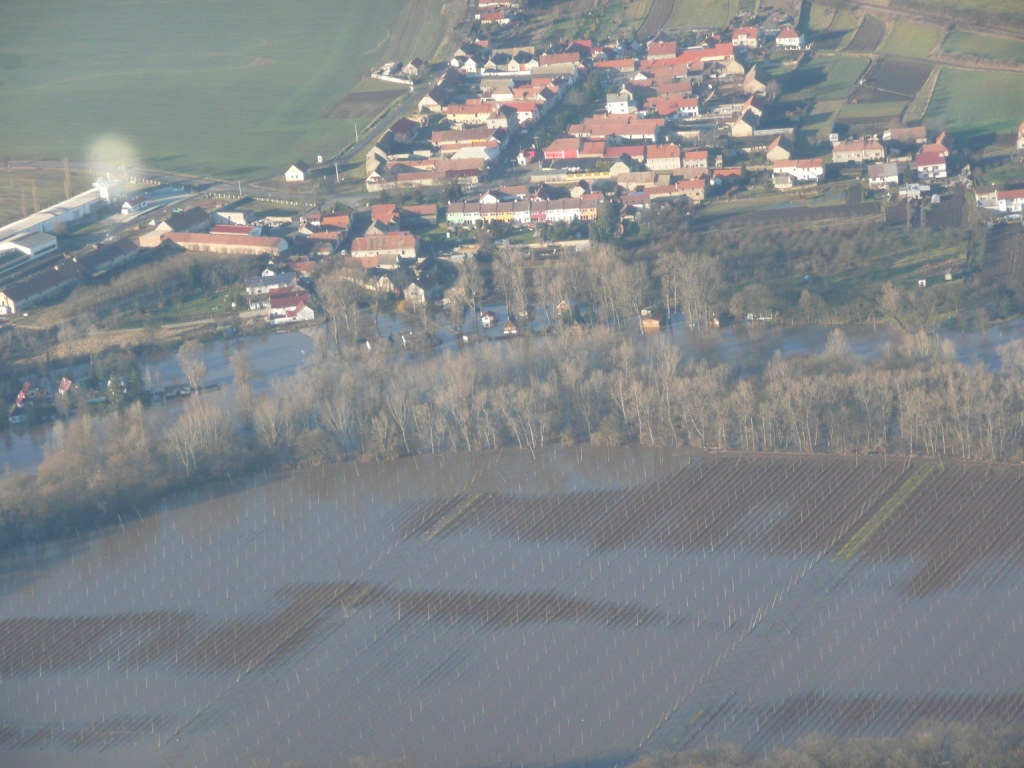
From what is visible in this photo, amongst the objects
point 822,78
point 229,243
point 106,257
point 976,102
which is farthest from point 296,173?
point 976,102

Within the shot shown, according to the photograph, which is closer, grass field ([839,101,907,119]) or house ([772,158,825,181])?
house ([772,158,825,181])

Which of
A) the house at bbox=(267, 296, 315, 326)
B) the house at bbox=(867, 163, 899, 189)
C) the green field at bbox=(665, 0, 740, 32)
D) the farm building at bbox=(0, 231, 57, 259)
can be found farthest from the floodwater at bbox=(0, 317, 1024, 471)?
the green field at bbox=(665, 0, 740, 32)

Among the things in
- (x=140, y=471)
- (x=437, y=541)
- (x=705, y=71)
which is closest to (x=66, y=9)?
(x=705, y=71)

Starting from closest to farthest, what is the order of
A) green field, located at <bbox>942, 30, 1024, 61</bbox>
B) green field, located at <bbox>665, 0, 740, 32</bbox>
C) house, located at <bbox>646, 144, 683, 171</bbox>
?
house, located at <bbox>646, 144, 683, 171</bbox> → green field, located at <bbox>942, 30, 1024, 61</bbox> → green field, located at <bbox>665, 0, 740, 32</bbox>

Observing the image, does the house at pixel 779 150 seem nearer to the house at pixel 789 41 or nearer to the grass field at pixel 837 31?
the house at pixel 789 41

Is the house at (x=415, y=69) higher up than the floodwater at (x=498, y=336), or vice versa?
the house at (x=415, y=69)

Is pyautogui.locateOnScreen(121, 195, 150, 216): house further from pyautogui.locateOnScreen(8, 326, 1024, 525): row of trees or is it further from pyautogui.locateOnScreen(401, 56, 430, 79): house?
pyautogui.locateOnScreen(8, 326, 1024, 525): row of trees

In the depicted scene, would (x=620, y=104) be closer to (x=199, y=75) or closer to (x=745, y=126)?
(x=745, y=126)

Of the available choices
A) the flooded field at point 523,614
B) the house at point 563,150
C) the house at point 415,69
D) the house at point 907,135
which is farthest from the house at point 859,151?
the house at point 415,69
